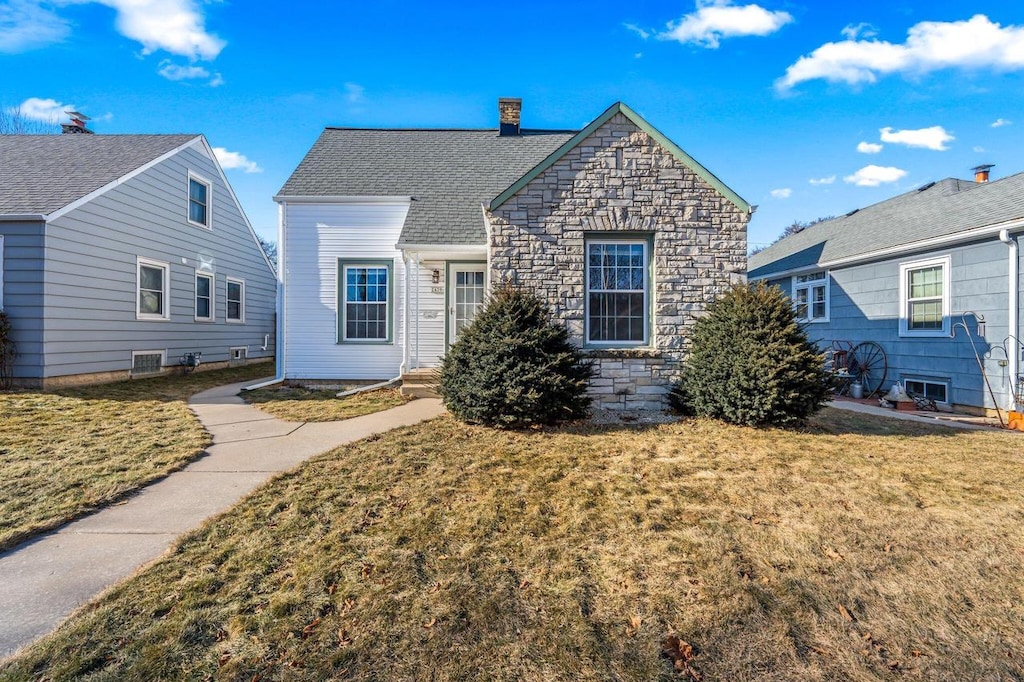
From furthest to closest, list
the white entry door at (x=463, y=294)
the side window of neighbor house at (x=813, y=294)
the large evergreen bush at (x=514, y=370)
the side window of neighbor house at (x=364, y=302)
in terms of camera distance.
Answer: the side window of neighbor house at (x=813, y=294)
the side window of neighbor house at (x=364, y=302)
the white entry door at (x=463, y=294)
the large evergreen bush at (x=514, y=370)

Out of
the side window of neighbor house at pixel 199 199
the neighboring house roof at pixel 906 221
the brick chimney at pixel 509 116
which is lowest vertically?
the neighboring house roof at pixel 906 221

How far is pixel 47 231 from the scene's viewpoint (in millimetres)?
8625

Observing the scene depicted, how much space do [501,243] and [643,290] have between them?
2.47m

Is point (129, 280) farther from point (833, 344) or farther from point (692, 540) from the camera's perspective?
point (833, 344)

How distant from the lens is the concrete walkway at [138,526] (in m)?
2.45

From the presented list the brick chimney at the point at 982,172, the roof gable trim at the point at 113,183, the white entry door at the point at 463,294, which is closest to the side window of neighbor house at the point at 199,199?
the roof gable trim at the point at 113,183

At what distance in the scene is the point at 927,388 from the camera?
916 cm

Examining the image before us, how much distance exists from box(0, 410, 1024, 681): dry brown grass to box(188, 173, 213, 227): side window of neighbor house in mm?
11813

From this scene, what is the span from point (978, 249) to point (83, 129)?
23.0m

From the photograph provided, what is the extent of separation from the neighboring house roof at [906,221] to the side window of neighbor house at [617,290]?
6189mm

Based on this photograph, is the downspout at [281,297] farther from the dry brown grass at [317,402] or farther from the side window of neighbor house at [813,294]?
the side window of neighbor house at [813,294]

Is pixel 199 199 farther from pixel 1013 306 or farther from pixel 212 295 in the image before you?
pixel 1013 306

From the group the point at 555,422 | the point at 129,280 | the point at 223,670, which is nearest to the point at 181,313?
the point at 129,280

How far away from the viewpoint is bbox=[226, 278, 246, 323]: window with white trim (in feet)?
47.3
